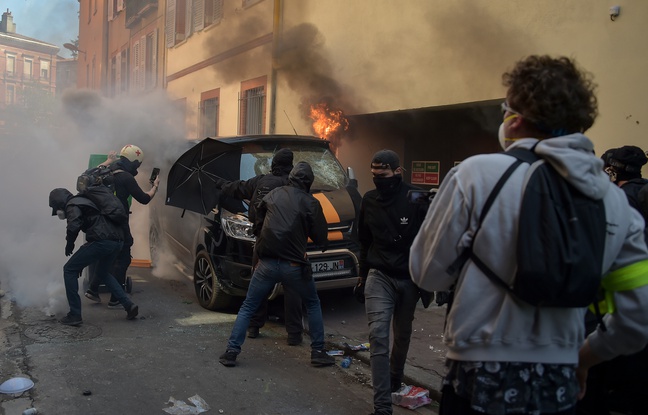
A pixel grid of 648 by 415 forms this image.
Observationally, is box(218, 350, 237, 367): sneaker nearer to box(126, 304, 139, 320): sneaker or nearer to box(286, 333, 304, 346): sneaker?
box(286, 333, 304, 346): sneaker

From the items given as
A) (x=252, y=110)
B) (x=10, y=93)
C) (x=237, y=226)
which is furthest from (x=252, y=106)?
(x=10, y=93)

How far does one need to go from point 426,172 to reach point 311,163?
383 cm

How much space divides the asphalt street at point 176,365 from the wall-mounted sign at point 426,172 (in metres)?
3.97

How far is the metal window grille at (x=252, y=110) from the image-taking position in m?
13.8

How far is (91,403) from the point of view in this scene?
404 centimetres

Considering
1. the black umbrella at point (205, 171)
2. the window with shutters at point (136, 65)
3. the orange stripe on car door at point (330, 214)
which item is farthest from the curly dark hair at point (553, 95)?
the window with shutters at point (136, 65)

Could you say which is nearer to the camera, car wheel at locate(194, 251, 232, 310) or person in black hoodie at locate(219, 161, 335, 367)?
person in black hoodie at locate(219, 161, 335, 367)

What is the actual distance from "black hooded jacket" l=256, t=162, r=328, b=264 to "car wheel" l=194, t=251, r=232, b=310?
1.76m

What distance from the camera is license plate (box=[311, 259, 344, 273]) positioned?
610cm

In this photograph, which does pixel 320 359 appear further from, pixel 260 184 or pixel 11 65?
pixel 11 65

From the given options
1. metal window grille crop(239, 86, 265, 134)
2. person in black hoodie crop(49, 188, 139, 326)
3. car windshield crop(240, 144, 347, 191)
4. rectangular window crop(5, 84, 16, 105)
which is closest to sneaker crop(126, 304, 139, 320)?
person in black hoodie crop(49, 188, 139, 326)

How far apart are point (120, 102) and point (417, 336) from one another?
9.17 metres

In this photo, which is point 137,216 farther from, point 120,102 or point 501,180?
point 501,180

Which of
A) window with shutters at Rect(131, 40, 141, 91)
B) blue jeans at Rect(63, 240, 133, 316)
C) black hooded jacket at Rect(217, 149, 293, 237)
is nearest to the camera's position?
black hooded jacket at Rect(217, 149, 293, 237)
